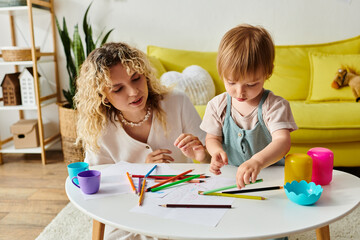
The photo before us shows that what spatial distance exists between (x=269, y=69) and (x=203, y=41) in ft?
6.72

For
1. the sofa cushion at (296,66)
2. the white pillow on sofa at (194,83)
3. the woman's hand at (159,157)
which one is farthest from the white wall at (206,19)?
the woman's hand at (159,157)

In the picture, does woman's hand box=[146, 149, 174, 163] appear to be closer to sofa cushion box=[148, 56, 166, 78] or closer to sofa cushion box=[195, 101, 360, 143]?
sofa cushion box=[195, 101, 360, 143]

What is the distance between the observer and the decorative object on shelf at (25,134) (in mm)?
2850

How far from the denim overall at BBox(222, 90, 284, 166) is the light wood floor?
1.15 meters

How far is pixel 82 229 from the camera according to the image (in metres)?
1.73

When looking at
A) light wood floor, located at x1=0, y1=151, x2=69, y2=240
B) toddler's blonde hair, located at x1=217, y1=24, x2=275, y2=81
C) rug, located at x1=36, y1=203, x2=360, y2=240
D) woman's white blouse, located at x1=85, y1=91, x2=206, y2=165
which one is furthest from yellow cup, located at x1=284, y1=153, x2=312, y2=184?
light wood floor, located at x1=0, y1=151, x2=69, y2=240

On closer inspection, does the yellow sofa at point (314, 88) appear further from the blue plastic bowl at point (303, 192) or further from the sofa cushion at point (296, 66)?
the blue plastic bowl at point (303, 192)

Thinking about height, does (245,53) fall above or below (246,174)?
above

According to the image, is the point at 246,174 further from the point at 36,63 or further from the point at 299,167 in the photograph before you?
the point at 36,63

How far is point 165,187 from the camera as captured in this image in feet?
3.13

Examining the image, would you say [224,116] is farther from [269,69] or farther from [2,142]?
[2,142]

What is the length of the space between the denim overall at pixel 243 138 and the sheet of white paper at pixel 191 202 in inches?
8.2

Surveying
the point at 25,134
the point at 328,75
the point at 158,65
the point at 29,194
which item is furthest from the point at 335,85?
the point at 25,134

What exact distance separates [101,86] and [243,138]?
0.56 meters
